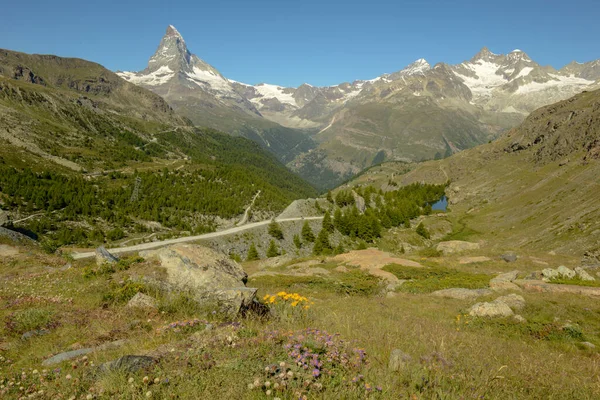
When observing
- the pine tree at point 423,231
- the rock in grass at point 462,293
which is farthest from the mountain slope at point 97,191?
the rock in grass at point 462,293

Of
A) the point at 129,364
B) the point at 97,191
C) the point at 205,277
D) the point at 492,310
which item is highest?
the point at 129,364

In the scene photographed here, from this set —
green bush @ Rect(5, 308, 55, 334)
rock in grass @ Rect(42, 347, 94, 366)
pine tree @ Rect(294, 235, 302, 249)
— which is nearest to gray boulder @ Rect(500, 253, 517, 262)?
rock in grass @ Rect(42, 347, 94, 366)

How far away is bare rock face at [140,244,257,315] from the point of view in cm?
1225

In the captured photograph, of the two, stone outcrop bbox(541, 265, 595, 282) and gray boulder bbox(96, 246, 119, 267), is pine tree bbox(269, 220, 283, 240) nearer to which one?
stone outcrop bbox(541, 265, 595, 282)

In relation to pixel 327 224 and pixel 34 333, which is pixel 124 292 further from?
pixel 327 224

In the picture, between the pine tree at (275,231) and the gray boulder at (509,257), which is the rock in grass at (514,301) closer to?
the gray boulder at (509,257)

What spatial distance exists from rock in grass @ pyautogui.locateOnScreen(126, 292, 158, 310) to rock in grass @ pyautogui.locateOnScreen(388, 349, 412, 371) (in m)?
9.30

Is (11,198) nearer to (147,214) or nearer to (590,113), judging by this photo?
(147,214)

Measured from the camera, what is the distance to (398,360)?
795 centimetres

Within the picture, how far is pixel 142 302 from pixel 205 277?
4236mm

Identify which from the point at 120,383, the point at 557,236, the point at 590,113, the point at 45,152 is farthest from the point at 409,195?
Result: the point at 45,152

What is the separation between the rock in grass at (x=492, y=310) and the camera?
59.0ft

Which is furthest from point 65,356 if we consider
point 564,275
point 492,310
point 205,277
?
point 564,275

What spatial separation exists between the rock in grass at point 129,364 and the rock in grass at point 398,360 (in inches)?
230
